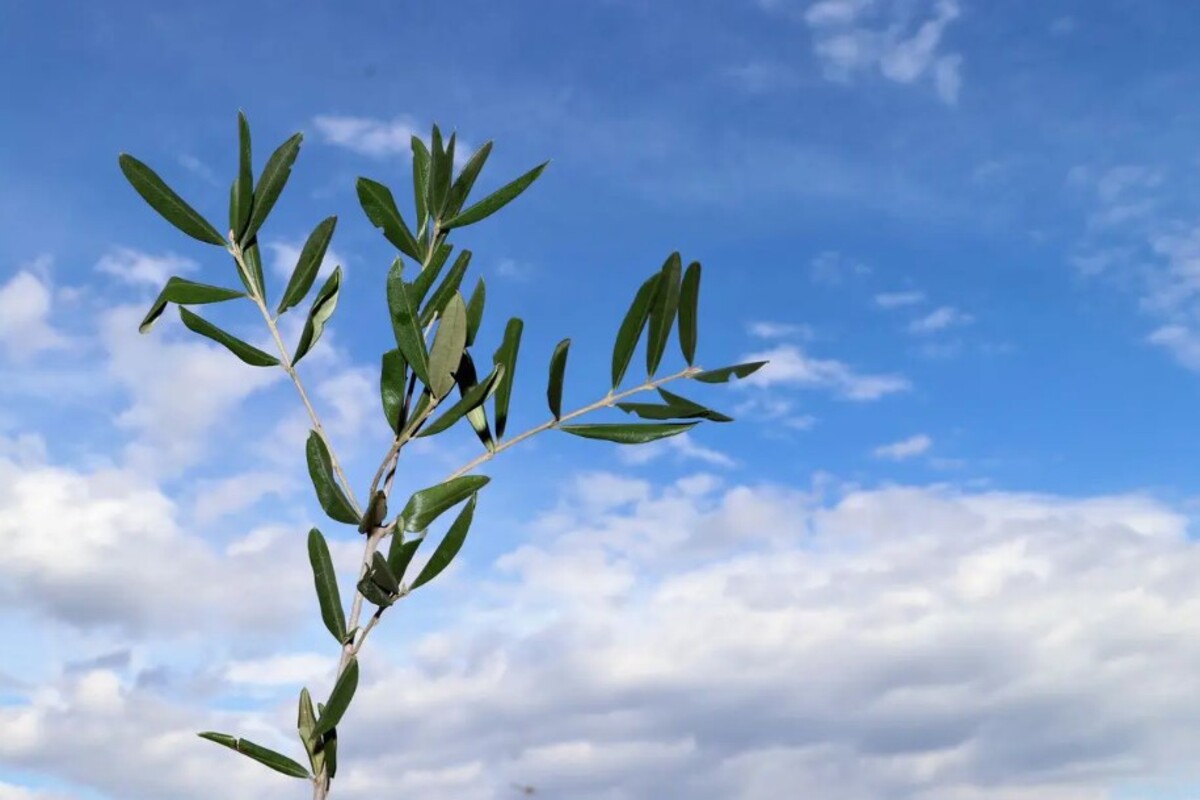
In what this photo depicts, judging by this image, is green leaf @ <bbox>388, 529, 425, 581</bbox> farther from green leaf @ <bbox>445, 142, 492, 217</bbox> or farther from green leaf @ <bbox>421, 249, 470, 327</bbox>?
green leaf @ <bbox>445, 142, 492, 217</bbox>

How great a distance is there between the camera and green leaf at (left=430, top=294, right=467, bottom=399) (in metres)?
2.53

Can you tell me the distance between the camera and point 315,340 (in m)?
2.74

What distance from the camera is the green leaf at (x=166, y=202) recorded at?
2746mm

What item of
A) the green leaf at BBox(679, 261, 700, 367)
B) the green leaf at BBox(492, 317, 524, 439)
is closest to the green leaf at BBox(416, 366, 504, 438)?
the green leaf at BBox(492, 317, 524, 439)

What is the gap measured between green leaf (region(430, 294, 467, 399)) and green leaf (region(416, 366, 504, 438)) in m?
0.04

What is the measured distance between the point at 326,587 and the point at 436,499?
309 mm

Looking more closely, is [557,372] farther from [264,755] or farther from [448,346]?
[264,755]

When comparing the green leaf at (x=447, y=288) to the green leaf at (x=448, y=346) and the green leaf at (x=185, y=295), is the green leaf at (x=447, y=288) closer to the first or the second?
the green leaf at (x=448, y=346)

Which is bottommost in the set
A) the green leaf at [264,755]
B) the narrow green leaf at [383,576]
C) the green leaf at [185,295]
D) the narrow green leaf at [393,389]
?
the green leaf at [264,755]

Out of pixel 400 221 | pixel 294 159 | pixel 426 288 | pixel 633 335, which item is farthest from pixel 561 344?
pixel 294 159

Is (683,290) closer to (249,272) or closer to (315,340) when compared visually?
(315,340)

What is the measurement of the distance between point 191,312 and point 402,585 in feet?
2.79

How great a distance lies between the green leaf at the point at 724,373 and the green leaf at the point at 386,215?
0.79 m

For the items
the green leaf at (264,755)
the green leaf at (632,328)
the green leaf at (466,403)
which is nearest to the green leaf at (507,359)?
the green leaf at (466,403)
